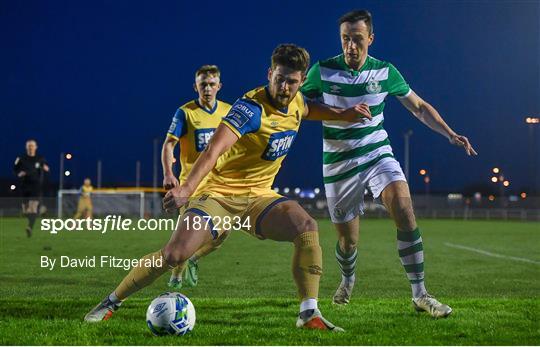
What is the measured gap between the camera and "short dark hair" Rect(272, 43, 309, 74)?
5.64 m

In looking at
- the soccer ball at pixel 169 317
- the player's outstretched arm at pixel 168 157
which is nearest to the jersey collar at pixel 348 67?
the player's outstretched arm at pixel 168 157

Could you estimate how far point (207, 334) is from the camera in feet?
18.4

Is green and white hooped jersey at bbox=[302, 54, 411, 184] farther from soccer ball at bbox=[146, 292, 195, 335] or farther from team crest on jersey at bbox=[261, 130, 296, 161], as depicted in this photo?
soccer ball at bbox=[146, 292, 195, 335]

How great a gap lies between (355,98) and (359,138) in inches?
16.5

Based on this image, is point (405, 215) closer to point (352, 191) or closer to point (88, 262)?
point (352, 191)

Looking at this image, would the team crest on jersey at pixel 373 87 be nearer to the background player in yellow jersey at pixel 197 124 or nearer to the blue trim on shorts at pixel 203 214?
the background player in yellow jersey at pixel 197 124

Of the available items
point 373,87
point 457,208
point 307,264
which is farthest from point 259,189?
point 457,208

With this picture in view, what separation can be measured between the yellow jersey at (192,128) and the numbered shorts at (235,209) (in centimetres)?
269

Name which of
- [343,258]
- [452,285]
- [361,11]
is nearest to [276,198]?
[343,258]

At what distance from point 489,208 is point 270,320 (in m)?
45.4

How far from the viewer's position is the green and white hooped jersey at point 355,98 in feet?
23.8

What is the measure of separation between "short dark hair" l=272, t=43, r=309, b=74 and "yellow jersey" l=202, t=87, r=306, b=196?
35 centimetres

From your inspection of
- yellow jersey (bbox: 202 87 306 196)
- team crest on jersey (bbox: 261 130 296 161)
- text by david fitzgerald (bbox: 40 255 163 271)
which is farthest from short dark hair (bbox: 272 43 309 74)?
text by david fitzgerald (bbox: 40 255 163 271)

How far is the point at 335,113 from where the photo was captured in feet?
20.6
